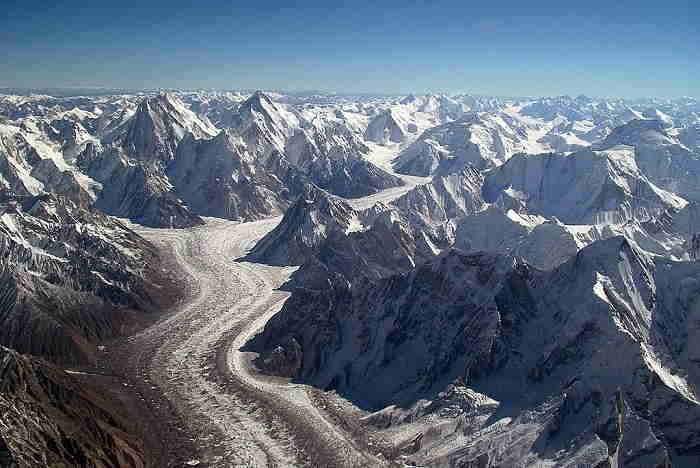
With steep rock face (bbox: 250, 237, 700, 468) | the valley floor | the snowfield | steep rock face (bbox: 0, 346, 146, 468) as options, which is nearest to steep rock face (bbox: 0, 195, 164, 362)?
the valley floor

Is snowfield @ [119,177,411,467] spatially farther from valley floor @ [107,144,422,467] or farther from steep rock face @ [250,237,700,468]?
steep rock face @ [250,237,700,468]

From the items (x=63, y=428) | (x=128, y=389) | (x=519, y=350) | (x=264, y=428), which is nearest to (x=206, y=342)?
(x=128, y=389)

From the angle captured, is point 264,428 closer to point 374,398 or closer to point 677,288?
point 374,398

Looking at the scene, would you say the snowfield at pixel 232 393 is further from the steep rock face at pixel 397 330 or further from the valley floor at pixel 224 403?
the steep rock face at pixel 397 330

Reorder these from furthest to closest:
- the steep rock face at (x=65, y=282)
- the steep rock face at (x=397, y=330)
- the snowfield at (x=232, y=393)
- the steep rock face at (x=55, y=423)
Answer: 1. the steep rock face at (x=65, y=282)
2. the steep rock face at (x=397, y=330)
3. the snowfield at (x=232, y=393)
4. the steep rock face at (x=55, y=423)

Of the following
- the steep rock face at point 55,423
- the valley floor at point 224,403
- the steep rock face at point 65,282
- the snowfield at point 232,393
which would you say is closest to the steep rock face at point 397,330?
the valley floor at point 224,403

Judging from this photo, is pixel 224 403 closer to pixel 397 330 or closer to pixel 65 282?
pixel 397 330
